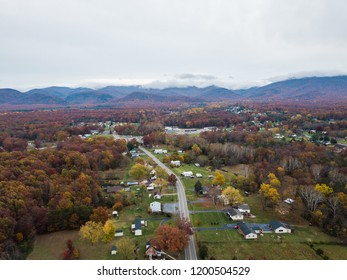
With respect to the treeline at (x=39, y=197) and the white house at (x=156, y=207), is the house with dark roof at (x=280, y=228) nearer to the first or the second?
the white house at (x=156, y=207)

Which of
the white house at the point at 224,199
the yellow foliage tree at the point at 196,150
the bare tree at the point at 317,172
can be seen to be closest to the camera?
the white house at the point at 224,199

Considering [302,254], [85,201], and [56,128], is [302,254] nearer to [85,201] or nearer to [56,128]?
[85,201]

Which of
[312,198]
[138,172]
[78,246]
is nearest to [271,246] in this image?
[312,198]

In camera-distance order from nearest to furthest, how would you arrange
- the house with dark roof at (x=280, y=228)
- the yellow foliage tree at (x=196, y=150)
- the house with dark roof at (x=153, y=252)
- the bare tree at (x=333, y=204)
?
the house with dark roof at (x=153, y=252) < the house with dark roof at (x=280, y=228) < the bare tree at (x=333, y=204) < the yellow foliage tree at (x=196, y=150)

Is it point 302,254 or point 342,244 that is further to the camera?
point 342,244

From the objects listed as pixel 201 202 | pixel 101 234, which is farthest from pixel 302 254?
pixel 101 234

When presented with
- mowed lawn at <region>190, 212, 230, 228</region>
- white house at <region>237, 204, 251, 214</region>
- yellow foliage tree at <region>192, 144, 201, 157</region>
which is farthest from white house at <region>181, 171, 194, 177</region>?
white house at <region>237, 204, 251, 214</region>

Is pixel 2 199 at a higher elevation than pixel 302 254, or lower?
higher

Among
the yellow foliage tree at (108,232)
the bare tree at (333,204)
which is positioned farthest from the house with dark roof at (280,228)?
the yellow foliage tree at (108,232)
